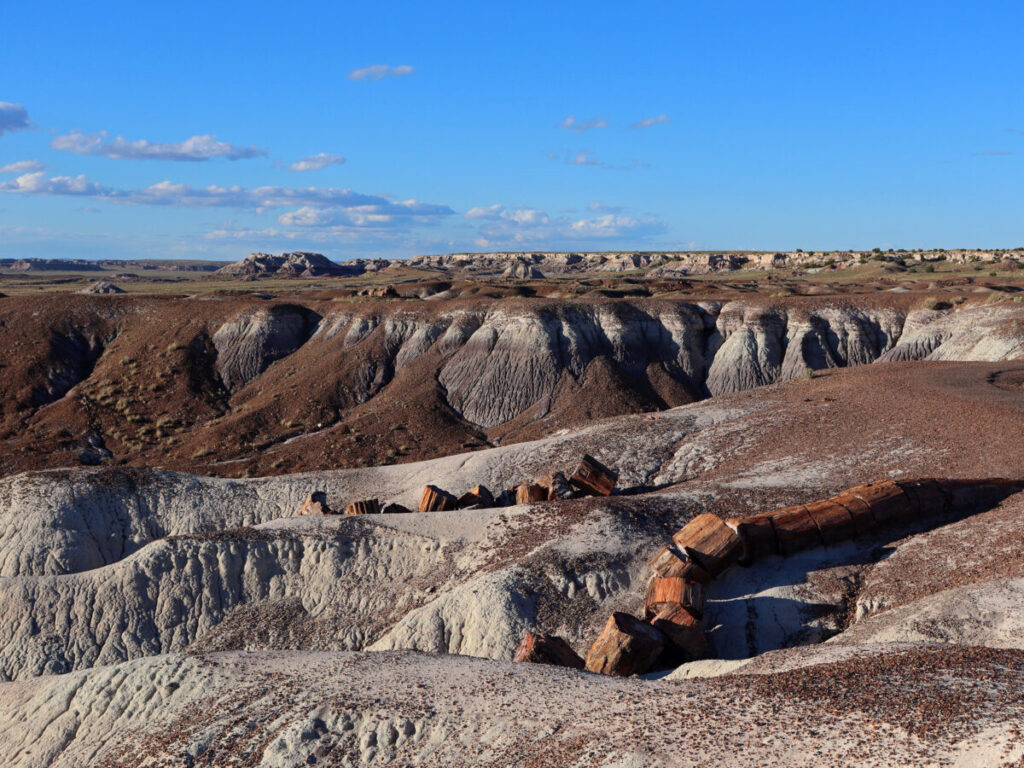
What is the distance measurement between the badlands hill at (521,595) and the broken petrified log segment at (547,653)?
1.22 meters

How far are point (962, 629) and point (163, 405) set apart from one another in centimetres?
4505

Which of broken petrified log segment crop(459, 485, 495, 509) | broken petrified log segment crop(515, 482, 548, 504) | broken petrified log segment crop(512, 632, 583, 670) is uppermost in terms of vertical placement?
broken petrified log segment crop(515, 482, 548, 504)

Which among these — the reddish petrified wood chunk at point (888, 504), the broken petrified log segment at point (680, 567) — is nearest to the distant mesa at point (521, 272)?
the reddish petrified wood chunk at point (888, 504)

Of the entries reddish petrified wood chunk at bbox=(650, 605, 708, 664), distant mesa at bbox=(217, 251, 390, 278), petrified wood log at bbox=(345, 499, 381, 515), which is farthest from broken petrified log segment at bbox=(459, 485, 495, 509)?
distant mesa at bbox=(217, 251, 390, 278)

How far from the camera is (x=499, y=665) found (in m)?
12.5

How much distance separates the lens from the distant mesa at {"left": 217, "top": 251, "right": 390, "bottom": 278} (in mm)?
159125

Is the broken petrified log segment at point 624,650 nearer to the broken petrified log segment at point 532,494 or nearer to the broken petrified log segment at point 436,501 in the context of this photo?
the broken petrified log segment at point 532,494

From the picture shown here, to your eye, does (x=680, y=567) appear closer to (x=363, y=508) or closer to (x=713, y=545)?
(x=713, y=545)

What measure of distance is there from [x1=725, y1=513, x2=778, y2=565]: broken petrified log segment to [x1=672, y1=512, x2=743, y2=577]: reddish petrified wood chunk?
16cm

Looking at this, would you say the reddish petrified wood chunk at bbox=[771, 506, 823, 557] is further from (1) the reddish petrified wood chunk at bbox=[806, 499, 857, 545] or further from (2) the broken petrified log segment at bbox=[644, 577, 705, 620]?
(2) the broken petrified log segment at bbox=[644, 577, 705, 620]

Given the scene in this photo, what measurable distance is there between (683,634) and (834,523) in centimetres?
475

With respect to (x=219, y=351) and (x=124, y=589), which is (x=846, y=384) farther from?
(x=219, y=351)

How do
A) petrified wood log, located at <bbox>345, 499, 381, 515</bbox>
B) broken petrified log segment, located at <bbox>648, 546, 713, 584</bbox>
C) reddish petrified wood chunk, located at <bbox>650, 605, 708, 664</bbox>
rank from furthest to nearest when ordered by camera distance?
petrified wood log, located at <bbox>345, 499, 381, 515</bbox> < broken petrified log segment, located at <bbox>648, 546, 713, 584</bbox> < reddish petrified wood chunk, located at <bbox>650, 605, 708, 664</bbox>

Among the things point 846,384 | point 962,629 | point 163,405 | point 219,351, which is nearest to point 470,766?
point 962,629
